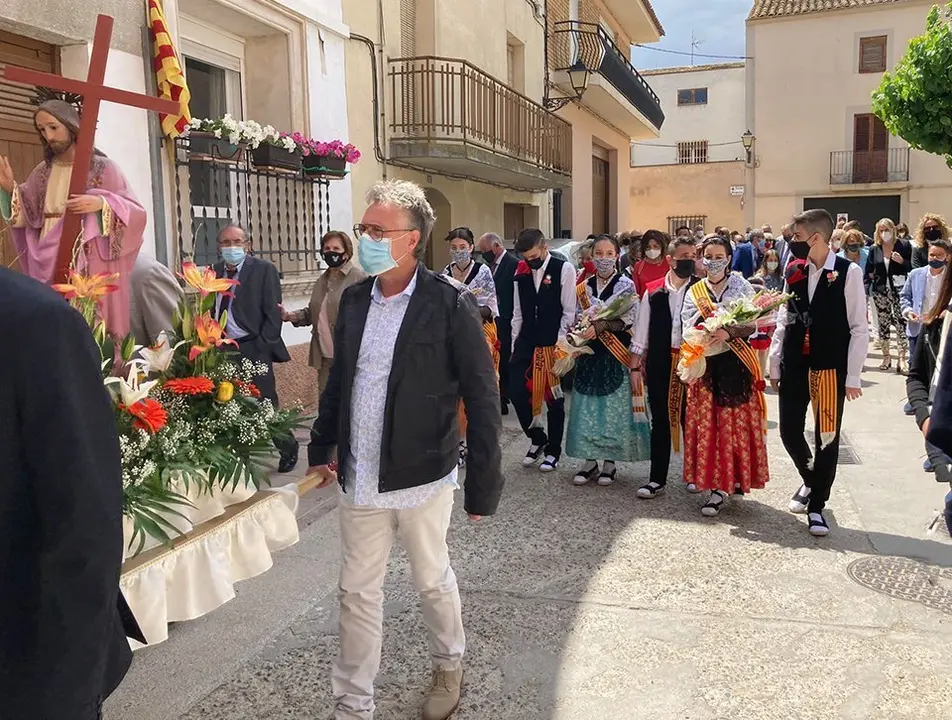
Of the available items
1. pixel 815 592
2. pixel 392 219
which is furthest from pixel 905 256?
pixel 392 219

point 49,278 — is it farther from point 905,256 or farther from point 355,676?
point 905,256

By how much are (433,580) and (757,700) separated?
1360 millimetres

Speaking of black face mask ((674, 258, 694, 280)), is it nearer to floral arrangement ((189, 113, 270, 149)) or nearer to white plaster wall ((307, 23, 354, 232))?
floral arrangement ((189, 113, 270, 149))

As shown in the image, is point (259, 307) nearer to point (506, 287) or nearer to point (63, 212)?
point (506, 287)

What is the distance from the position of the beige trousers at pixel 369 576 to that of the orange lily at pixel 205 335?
0.85 metres

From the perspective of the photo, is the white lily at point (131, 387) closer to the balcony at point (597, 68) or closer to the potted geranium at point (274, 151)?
the potted geranium at point (274, 151)

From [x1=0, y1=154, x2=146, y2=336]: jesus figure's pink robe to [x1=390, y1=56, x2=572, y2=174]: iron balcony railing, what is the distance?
6878mm

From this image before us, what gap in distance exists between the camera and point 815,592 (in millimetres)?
4250

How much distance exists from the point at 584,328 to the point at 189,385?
3581 millimetres

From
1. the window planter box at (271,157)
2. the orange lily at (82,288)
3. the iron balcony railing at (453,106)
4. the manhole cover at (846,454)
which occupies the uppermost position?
the iron balcony railing at (453,106)

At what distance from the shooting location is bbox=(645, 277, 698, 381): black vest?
575 cm

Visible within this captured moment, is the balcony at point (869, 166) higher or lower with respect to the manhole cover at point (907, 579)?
higher

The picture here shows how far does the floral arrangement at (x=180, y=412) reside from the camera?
280 centimetres

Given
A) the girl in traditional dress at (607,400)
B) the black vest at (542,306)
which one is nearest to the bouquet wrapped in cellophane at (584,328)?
the girl in traditional dress at (607,400)
